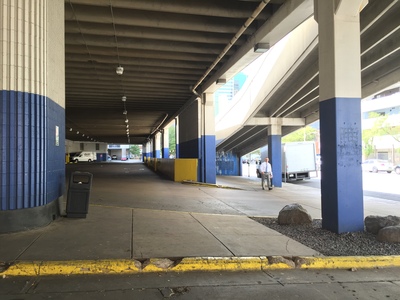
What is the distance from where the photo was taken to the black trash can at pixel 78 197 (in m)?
7.97

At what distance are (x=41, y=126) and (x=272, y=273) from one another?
17.5 ft

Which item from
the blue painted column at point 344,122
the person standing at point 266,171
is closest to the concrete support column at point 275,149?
the person standing at point 266,171

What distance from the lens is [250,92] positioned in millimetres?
25453

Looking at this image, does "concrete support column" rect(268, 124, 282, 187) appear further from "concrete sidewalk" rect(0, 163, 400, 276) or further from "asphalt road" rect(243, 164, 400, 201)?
"concrete sidewalk" rect(0, 163, 400, 276)

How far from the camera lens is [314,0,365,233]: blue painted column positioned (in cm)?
711

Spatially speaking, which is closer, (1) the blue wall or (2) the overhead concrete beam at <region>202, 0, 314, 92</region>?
(1) the blue wall

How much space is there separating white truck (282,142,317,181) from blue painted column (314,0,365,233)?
945 inches

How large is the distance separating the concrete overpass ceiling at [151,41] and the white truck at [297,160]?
14.1 meters

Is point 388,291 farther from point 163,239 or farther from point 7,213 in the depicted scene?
point 7,213

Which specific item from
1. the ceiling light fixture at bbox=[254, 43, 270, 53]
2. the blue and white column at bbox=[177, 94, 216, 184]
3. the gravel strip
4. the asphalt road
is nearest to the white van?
the asphalt road

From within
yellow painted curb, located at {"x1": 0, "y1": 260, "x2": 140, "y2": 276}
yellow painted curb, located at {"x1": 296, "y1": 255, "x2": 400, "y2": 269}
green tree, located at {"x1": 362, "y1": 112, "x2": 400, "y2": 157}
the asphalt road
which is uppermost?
green tree, located at {"x1": 362, "y1": 112, "x2": 400, "y2": 157}

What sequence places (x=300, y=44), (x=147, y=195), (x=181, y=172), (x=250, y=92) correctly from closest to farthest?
(x=147, y=195), (x=300, y=44), (x=181, y=172), (x=250, y=92)

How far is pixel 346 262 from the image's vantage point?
18.2 feet

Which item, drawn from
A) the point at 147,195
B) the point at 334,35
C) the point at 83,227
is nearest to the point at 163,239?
the point at 83,227
